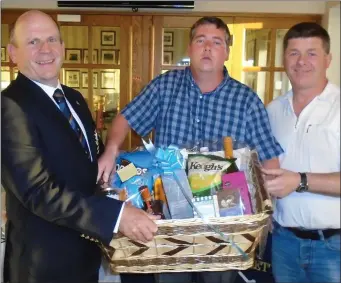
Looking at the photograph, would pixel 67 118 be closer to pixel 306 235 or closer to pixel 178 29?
pixel 306 235

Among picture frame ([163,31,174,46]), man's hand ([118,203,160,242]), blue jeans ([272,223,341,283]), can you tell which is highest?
picture frame ([163,31,174,46])

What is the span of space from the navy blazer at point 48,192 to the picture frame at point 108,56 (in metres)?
0.11

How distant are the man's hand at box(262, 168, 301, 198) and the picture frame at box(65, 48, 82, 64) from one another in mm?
406

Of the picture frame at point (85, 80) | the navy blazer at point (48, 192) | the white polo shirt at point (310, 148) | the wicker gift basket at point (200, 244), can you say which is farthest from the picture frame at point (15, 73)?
the white polo shirt at point (310, 148)

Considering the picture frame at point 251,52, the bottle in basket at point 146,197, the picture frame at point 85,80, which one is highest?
the picture frame at point 251,52

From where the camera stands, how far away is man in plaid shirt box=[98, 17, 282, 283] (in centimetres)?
78

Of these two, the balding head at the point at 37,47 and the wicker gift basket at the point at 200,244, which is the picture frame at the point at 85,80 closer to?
the balding head at the point at 37,47

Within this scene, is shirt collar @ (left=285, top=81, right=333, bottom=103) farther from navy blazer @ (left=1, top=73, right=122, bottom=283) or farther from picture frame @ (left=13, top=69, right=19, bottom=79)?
picture frame @ (left=13, top=69, right=19, bottom=79)

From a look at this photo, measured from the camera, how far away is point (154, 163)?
0.72 m

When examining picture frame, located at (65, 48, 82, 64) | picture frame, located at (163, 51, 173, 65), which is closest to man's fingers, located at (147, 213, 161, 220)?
picture frame, located at (65, 48, 82, 64)

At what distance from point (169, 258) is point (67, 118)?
321mm

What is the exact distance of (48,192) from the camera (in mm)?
669

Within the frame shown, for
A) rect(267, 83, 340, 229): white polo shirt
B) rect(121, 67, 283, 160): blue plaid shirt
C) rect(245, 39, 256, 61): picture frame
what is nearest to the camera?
rect(267, 83, 340, 229): white polo shirt

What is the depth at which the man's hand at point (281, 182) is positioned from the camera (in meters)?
0.63
